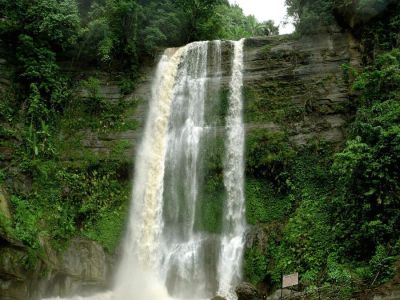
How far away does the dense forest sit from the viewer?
12.7 m

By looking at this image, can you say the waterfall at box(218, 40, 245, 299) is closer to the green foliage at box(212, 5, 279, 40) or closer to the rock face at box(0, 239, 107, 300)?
the rock face at box(0, 239, 107, 300)

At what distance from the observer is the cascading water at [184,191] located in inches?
598

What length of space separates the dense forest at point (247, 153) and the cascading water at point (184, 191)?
0.61 m

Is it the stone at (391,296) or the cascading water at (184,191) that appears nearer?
the stone at (391,296)

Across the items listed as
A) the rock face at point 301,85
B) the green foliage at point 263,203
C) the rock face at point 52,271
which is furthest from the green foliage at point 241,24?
the rock face at point 52,271

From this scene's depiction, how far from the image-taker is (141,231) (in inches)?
664

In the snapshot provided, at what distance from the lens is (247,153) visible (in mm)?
17312

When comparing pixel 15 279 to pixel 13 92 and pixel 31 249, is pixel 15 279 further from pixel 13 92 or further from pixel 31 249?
pixel 13 92

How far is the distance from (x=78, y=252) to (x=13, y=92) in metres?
7.41

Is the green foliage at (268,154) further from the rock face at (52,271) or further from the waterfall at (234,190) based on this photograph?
the rock face at (52,271)

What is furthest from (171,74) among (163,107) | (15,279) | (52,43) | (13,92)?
(15,279)

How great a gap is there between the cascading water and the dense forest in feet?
2.00

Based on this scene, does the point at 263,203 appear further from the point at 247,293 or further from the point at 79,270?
the point at 79,270

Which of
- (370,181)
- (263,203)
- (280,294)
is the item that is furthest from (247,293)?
(263,203)
